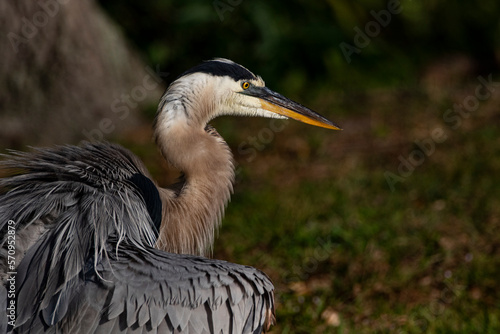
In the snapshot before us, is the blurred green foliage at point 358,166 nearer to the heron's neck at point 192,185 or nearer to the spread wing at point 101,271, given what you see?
the heron's neck at point 192,185

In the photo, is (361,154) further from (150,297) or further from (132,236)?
(150,297)

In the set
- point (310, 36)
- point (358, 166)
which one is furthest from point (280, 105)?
point (310, 36)

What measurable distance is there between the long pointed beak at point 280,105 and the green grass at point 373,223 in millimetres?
1198

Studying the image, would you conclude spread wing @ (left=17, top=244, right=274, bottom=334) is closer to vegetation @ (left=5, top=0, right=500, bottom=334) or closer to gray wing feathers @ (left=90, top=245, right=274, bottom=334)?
gray wing feathers @ (left=90, top=245, right=274, bottom=334)

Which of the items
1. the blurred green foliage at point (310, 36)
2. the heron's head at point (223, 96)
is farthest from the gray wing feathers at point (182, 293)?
the blurred green foliage at point (310, 36)

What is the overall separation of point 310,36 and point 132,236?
17.3 feet

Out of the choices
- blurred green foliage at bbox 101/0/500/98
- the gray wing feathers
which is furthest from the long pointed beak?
blurred green foliage at bbox 101/0/500/98

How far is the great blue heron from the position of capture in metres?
2.96

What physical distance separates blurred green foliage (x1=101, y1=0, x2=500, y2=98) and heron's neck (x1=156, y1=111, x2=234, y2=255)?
4214mm

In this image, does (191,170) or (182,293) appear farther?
(191,170)

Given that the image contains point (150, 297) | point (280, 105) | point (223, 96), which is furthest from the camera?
point (280, 105)

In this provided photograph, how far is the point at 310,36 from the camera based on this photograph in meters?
8.09

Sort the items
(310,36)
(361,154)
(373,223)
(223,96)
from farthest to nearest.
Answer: (310,36) < (361,154) < (373,223) < (223,96)

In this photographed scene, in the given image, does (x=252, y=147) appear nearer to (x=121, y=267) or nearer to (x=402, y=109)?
(x=402, y=109)
